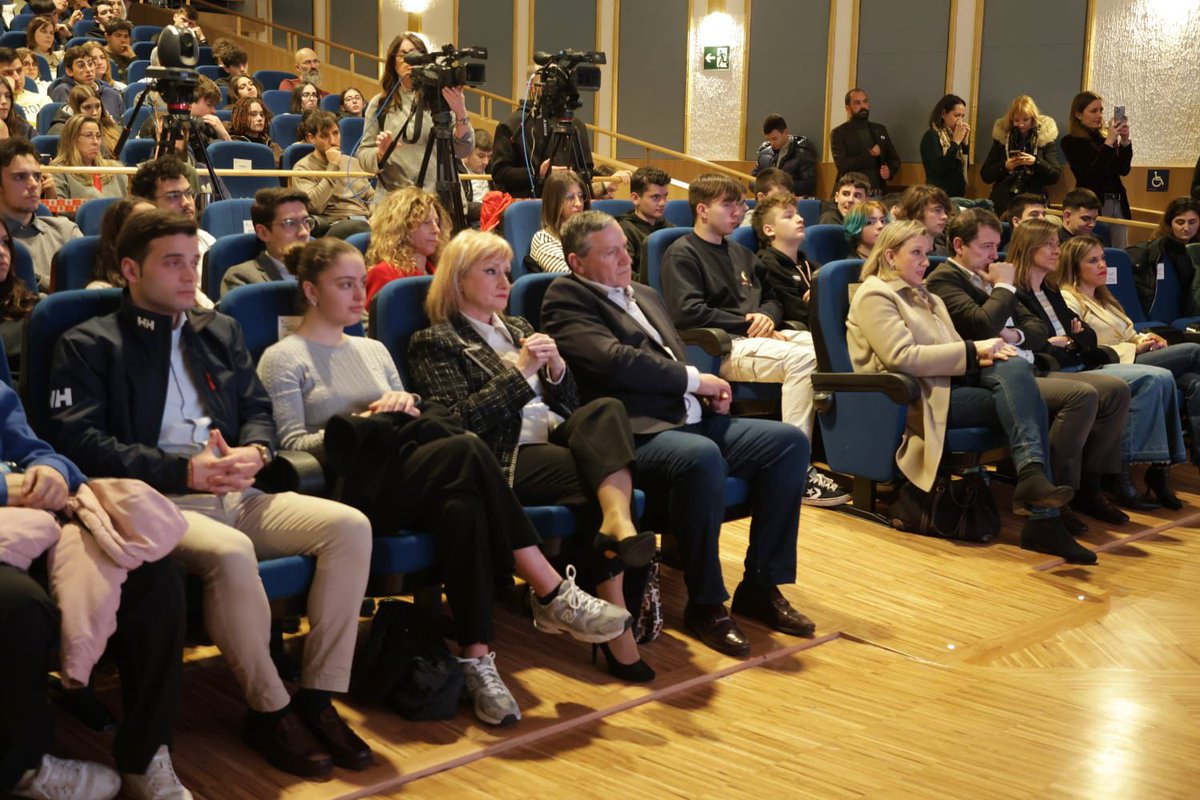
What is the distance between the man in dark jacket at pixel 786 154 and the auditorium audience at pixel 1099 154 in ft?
6.03

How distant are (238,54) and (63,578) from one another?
256 inches

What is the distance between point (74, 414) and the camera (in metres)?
2.17

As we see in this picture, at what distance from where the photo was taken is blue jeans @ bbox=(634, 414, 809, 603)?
2746 millimetres

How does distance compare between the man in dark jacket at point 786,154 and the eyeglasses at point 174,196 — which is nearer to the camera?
the eyeglasses at point 174,196

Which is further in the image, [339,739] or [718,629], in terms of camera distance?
[718,629]

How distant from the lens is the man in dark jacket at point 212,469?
6.92 ft

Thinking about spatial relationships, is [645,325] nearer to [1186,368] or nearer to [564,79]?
[564,79]

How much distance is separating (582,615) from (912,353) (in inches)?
60.3

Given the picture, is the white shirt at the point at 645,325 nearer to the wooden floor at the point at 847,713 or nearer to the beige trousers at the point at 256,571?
the wooden floor at the point at 847,713

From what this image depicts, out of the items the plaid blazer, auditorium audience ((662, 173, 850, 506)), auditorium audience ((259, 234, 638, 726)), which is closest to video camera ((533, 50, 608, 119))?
auditorium audience ((662, 173, 850, 506))

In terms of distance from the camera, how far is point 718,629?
2.79 meters

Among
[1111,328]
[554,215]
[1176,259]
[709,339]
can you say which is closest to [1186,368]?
[1111,328]

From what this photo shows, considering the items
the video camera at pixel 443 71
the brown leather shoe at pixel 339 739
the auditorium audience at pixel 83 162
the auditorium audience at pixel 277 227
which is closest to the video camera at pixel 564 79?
the video camera at pixel 443 71

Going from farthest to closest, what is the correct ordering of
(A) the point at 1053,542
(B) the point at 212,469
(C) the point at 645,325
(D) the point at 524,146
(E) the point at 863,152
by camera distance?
1. (E) the point at 863,152
2. (D) the point at 524,146
3. (A) the point at 1053,542
4. (C) the point at 645,325
5. (B) the point at 212,469
